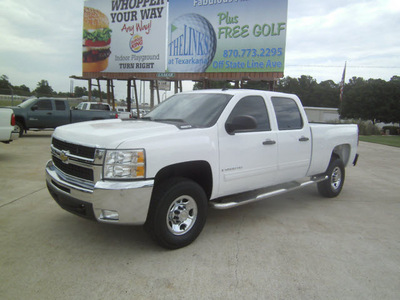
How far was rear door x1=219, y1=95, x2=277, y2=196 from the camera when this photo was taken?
3797 millimetres

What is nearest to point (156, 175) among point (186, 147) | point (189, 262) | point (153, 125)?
point (186, 147)

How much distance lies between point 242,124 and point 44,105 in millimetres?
13574

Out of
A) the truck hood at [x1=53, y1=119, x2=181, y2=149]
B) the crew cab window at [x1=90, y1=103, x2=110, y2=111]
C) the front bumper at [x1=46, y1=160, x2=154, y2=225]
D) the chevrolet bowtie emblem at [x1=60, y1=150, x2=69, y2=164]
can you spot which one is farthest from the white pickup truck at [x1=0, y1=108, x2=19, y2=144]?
the crew cab window at [x1=90, y1=103, x2=110, y2=111]

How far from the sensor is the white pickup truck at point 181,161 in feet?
9.91

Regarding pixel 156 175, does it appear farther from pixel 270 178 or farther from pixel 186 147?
pixel 270 178

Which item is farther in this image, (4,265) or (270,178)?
(270,178)

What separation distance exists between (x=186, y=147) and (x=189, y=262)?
124cm

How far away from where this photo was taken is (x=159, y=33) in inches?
789

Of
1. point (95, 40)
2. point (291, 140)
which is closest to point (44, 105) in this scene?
point (95, 40)

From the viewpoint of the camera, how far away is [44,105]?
570 inches

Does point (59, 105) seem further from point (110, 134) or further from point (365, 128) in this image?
point (365, 128)

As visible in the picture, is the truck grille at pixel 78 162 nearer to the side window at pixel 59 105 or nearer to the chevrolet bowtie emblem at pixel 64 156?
the chevrolet bowtie emblem at pixel 64 156

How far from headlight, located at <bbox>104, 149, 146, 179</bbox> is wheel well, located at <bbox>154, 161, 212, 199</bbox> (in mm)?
308

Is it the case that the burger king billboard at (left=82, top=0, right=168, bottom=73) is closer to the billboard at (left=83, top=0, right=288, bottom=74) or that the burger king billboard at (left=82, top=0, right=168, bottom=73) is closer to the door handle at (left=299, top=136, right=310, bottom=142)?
the billboard at (left=83, top=0, right=288, bottom=74)
